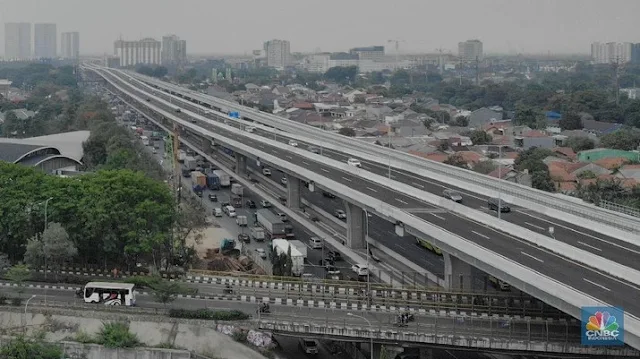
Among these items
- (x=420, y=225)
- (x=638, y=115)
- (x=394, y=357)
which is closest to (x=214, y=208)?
(x=420, y=225)

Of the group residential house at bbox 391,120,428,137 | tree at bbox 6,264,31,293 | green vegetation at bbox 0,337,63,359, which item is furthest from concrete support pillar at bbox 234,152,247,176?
green vegetation at bbox 0,337,63,359

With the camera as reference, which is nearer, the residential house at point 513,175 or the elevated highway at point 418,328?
the elevated highway at point 418,328

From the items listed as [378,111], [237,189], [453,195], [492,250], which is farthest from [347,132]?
[492,250]

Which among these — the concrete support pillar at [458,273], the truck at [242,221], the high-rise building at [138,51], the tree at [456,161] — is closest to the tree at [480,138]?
the tree at [456,161]

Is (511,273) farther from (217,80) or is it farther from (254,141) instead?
(217,80)

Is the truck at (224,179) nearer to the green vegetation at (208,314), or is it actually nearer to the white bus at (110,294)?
the white bus at (110,294)

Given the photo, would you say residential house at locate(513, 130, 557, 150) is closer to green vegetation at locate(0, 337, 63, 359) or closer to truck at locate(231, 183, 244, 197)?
truck at locate(231, 183, 244, 197)
